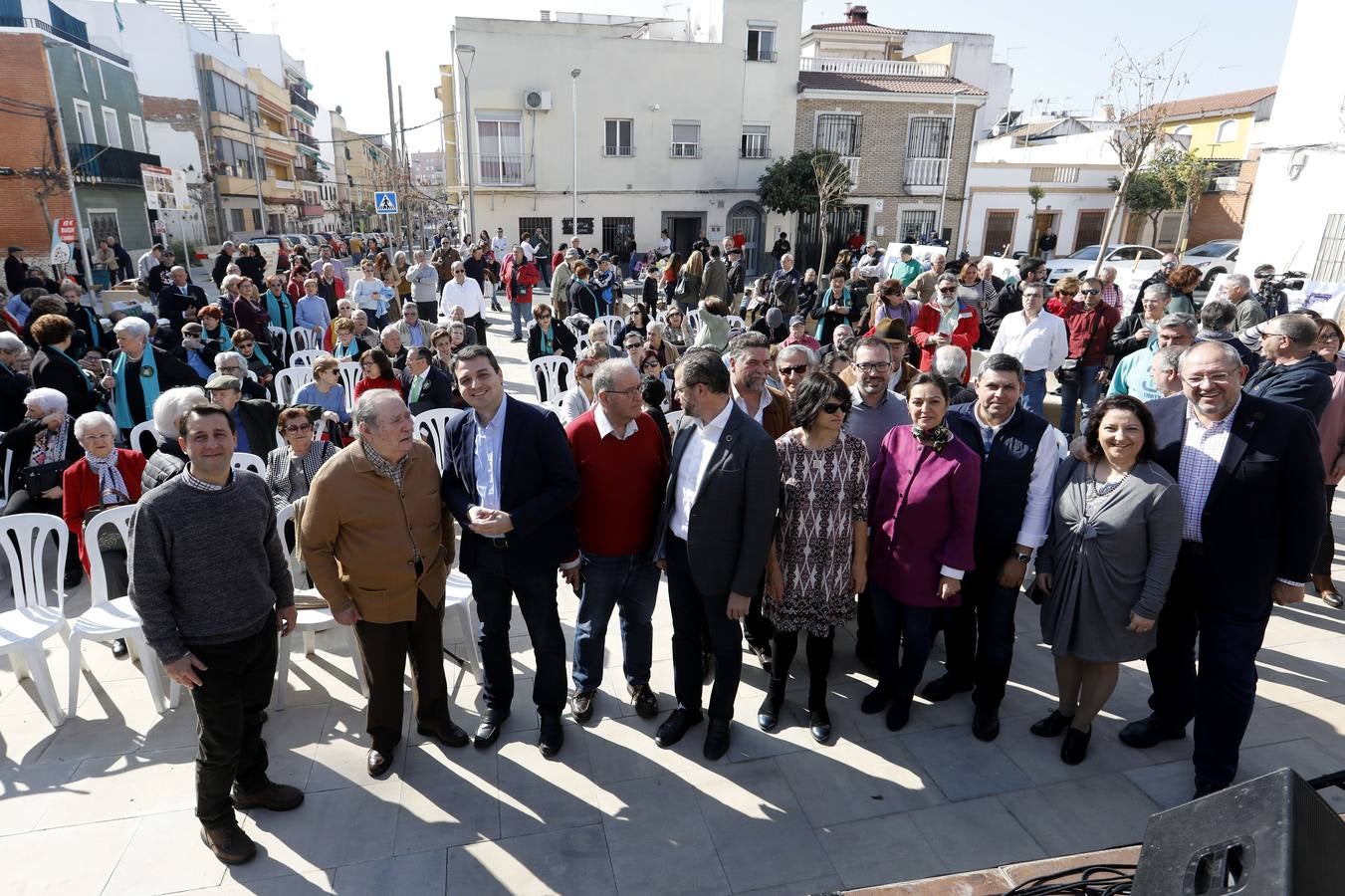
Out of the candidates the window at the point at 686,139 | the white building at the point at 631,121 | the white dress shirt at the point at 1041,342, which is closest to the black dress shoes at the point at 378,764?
the white dress shirt at the point at 1041,342

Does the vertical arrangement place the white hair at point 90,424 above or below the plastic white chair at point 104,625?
above

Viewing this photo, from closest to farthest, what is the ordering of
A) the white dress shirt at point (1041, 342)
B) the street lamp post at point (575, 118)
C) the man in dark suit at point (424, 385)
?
the man in dark suit at point (424, 385) → the white dress shirt at point (1041, 342) → the street lamp post at point (575, 118)

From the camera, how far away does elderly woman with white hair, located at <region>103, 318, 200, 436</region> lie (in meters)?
→ 5.47

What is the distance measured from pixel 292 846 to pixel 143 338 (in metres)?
4.40

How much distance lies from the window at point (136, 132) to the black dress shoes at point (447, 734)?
2914cm

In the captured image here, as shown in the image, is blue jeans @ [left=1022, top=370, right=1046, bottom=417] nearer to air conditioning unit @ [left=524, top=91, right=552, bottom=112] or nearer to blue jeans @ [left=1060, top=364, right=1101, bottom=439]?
blue jeans @ [left=1060, top=364, right=1101, bottom=439]

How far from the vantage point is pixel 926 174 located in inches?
951

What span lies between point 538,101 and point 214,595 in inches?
853

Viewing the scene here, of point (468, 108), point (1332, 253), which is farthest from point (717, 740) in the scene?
point (468, 108)

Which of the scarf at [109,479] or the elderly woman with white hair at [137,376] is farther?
the elderly woman with white hair at [137,376]

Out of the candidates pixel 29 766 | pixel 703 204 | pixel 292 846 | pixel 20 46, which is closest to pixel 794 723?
pixel 292 846

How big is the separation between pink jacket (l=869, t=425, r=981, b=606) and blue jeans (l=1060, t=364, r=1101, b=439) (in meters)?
4.34

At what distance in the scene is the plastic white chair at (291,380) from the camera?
671cm

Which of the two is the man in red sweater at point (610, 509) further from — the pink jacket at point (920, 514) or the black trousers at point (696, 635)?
the pink jacket at point (920, 514)
